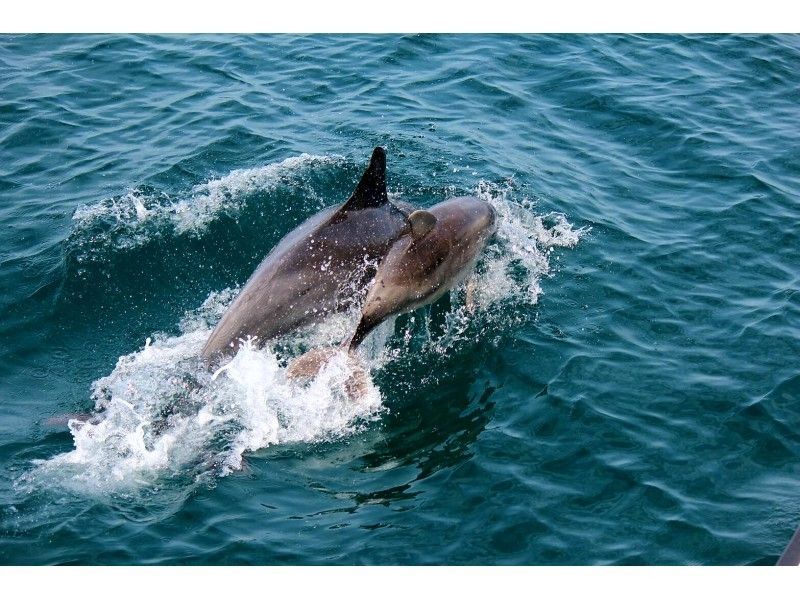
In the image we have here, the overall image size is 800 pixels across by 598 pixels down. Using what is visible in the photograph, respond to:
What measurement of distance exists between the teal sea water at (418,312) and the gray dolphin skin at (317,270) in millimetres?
335

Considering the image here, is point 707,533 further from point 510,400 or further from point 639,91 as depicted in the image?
point 639,91

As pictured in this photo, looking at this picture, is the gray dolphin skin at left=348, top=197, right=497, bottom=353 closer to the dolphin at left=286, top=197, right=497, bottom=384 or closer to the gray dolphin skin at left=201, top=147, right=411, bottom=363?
the dolphin at left=286, top=197, right=497, bottom=384

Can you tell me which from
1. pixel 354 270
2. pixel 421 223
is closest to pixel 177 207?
pixel 354 270

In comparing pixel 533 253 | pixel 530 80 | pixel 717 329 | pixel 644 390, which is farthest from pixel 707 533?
pixel 530 80

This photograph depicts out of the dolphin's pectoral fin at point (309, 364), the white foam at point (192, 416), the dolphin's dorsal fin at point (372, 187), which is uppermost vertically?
the dolphin's dorsal fin at point (372, 187)

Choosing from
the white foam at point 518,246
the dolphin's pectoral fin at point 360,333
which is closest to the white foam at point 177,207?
the white foam at point 518,246

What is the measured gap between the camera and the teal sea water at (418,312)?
9.15 metres

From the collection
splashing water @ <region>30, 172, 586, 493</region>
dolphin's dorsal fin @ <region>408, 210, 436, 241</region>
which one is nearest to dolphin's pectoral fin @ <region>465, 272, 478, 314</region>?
splashing water @ <region>30, 172, 586, 493</region>

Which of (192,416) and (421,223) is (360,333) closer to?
(421,223)

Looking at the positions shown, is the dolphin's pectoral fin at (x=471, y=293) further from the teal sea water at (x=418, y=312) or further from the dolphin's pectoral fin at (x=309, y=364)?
the dolphin's pectoral fin at (x=309, y=364)

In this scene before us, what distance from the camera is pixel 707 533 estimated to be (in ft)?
29.6

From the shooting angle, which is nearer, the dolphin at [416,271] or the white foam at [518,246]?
the dolphin at [416,271]

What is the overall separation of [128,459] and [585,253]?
746 centimetres

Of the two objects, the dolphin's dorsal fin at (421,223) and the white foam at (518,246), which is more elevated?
the dolphin's dorsal fin at (421,223)
